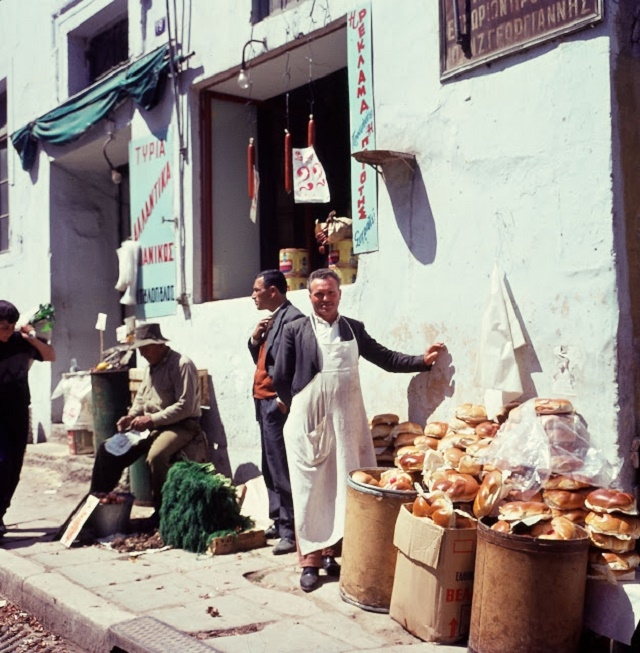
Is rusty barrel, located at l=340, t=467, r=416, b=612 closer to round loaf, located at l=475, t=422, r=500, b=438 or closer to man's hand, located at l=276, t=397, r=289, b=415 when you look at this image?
round loaf, located at l=475, t=422, r=500, b=438

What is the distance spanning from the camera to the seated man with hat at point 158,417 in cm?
643

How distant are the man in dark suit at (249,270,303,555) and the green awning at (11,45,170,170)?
11.4 ft

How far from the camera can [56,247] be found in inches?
415

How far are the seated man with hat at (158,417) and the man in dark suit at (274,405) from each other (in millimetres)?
836

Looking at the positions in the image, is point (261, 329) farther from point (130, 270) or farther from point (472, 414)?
point (130, 270)

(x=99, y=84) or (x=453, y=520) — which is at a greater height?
(x=99, y=84)

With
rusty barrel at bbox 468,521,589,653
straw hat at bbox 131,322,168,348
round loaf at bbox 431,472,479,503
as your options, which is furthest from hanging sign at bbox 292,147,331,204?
rusty barrel at bbox 468,521,589,653

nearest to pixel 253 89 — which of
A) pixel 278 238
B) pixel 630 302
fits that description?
pixel 278 238

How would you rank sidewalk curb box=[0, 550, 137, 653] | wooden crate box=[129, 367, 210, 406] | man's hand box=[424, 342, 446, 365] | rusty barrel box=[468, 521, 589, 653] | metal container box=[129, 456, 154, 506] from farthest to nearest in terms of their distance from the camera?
1. wooden crate box=[129, 367, 210, 406]
2. metal container box=[129, 456, 154, 506]
3. man's hand box=[424, 342, 446, 365]
4. sidewalk curb box=[0, 550, 137, 653]
5. rusty barrel box=[468, 521, 589, 653]

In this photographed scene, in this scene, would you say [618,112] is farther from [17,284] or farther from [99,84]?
[17,284]

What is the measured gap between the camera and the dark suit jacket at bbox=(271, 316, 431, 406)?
507 cm

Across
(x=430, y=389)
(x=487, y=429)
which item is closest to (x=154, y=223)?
(x=430, y=389)

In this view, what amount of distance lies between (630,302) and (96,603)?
3467 millimetres

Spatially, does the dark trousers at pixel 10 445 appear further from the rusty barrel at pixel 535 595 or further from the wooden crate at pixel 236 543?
the rusty barrel at pixel 535 595
